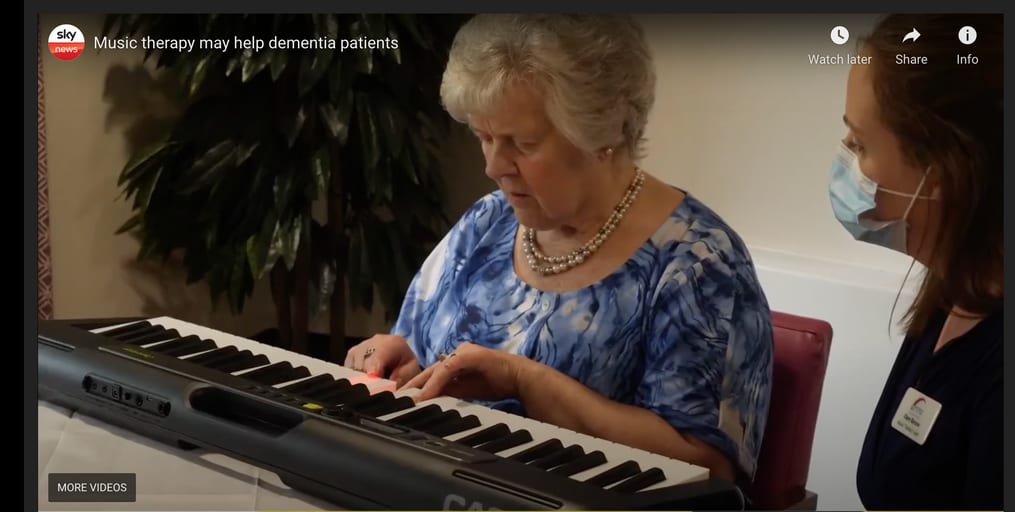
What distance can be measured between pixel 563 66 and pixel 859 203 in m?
0.38

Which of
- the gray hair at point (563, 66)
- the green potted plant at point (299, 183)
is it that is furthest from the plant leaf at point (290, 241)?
the gray hair at point (563, 66)

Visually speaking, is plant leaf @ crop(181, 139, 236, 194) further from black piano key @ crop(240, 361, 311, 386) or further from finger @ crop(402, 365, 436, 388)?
finger @ crop(402, 365, 436, 388)

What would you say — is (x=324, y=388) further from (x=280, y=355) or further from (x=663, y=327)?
(x=663, y=327)

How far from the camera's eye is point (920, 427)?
3.87ft

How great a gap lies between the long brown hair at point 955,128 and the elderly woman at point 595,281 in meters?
0.26

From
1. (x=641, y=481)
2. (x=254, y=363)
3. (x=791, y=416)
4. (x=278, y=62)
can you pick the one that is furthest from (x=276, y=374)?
(x=791, y=416)

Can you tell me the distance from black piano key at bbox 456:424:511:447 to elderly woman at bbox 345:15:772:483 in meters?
0.13

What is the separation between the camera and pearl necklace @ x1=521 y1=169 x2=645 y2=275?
150cm

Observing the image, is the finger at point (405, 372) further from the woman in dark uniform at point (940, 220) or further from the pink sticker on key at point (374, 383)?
the woman in dark uniform at point (940, 220)

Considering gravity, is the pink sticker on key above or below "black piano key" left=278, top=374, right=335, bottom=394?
below

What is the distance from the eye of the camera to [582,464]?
45.4 inches

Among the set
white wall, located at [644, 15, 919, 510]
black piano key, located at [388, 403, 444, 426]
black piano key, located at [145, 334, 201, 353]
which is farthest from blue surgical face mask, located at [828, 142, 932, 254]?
black piano key, located at [145, 334, 201, 353]

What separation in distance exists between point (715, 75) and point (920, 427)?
1.64 feet
